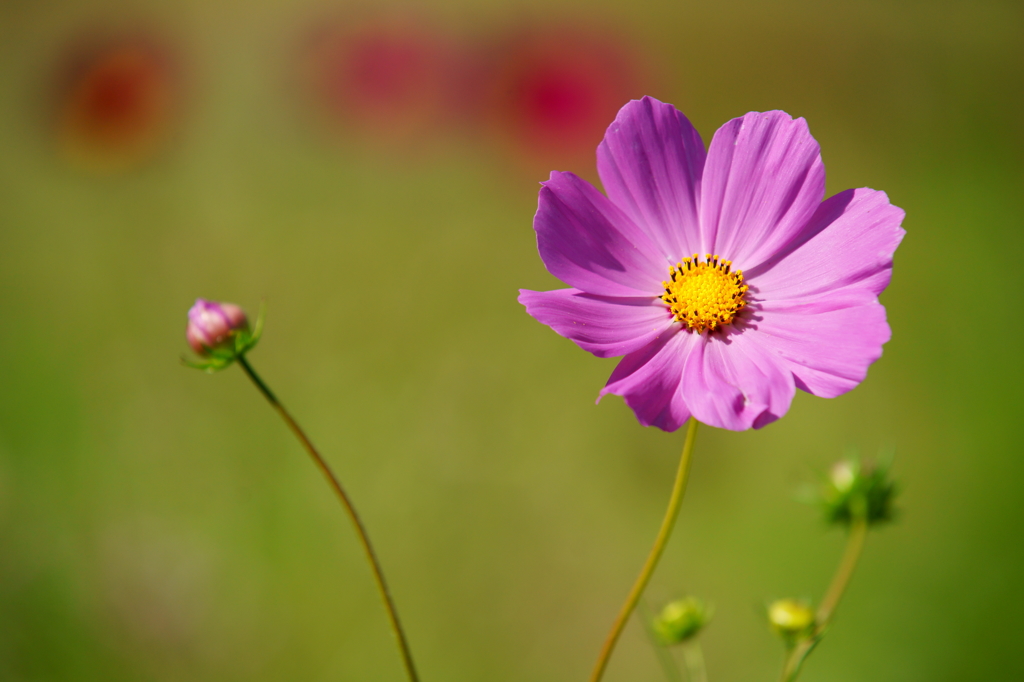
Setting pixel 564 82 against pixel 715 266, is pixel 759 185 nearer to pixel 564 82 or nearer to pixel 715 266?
pixel 715 266

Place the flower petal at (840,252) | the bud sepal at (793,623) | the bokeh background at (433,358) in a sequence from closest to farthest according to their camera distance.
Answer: the flower petal at (840,252) < the bud sepal at (793,623) < the bokeh background at (433,358)

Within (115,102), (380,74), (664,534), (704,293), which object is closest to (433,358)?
(380,74)

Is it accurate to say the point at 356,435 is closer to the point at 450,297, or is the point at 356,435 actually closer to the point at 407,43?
the point at 450,297

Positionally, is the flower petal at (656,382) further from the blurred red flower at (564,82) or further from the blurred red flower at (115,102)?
the blurred red flower at (115,102)

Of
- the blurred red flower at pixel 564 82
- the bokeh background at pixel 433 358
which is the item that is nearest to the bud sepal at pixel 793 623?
the bokeh background at pixel 433 358

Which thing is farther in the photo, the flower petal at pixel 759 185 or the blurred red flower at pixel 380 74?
the blurred red flower at pixel 380 74

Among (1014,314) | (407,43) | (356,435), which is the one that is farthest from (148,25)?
(1014,314)

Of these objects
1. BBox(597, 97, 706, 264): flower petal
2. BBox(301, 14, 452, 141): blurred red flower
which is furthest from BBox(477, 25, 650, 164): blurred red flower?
BBox(597, 97, 706, 264): flower petal
